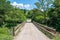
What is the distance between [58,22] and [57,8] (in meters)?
3.83

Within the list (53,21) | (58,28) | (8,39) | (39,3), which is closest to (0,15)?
(39,3)

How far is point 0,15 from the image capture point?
57469 mm

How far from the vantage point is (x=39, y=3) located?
210 feet

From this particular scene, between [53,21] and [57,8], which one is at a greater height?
[57,8]

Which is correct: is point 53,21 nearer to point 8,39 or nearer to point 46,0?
point 46,0

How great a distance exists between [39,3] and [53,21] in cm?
2066

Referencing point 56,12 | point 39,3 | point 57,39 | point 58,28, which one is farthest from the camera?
point 39,3

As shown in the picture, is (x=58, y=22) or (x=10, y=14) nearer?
(x=58, y=22)

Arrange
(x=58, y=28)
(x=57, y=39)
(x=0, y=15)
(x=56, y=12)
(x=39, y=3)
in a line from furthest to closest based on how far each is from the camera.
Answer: (x=39, y=3)
(x=0, y=15)
(x=56, y=12)
(x=58, y=28)
(x=57, y=39)

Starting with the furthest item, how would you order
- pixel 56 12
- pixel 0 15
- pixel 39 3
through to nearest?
pixel 39 3
pixel 0 15
pixel 56 12

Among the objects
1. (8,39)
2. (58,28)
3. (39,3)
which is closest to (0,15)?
(39,3)

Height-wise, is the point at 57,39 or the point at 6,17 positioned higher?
the point at 57,39

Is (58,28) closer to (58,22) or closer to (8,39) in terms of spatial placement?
(58,22)

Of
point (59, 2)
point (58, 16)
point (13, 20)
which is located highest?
point (59, 2)
